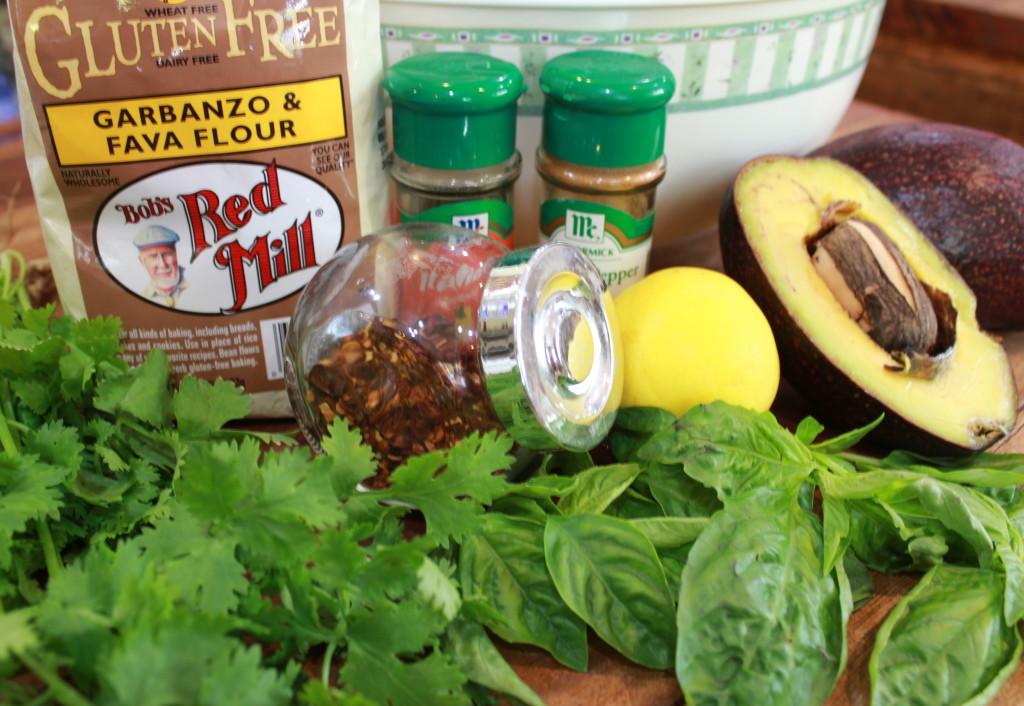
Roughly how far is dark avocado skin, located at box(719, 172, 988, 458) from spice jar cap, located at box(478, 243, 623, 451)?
16 cm

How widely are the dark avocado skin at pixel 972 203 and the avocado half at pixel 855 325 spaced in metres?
0.06

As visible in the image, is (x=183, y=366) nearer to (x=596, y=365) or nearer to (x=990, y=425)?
(x=596, y=365)

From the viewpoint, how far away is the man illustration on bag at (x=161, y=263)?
0.61m

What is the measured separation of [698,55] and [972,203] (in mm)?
304

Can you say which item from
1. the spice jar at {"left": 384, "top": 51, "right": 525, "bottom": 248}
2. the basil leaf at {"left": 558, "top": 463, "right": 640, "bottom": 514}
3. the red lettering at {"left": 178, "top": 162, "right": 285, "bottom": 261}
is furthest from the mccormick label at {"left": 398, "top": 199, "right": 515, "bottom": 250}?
the basil leaf at {"left": 558, "top": 463, "right": 640, "bottom": 514}

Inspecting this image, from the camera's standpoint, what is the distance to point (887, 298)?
0.68 m

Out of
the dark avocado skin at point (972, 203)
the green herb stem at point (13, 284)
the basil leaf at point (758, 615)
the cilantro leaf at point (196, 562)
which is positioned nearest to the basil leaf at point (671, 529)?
the basil leaf at point (758, 615)

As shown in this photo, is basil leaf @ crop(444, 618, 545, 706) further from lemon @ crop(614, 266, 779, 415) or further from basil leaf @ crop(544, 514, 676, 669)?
lemon @ crop(614, 266, 779, 415)

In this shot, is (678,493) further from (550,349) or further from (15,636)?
(15,636)

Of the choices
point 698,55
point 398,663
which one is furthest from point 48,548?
point 698,55

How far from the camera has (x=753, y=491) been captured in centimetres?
51

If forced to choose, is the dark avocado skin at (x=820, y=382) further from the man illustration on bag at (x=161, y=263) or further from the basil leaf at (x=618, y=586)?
the man illustration on bag at (x=161, y=263)

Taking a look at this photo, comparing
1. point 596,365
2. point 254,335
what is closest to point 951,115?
point 596,365

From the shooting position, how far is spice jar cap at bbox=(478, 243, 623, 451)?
1.63ft
